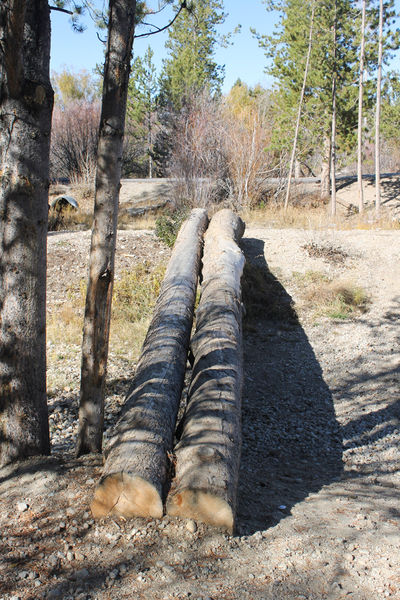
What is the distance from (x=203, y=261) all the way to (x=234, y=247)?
0.56m

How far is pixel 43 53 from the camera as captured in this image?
9.76 feet

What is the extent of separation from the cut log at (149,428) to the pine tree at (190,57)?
74.4 ft

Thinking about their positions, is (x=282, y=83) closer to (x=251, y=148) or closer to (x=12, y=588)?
(x=251, y=148)

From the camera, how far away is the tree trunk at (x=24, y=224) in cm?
293

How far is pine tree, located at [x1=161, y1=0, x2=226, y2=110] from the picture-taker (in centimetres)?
2592

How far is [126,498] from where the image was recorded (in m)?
2.75

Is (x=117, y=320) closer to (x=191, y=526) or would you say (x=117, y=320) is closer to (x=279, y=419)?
(x=279, y=419)

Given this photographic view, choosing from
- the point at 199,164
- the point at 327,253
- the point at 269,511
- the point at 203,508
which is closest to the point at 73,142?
the point at 199,164

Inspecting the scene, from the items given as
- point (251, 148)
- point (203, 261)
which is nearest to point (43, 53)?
point (203, 261)

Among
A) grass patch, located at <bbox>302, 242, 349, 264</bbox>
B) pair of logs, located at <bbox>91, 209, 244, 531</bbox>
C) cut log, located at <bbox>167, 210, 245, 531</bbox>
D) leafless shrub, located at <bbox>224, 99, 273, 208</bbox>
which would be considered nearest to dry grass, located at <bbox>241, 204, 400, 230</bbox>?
leafless shrub, located at <bbox>224, 99, 273, 208</bbox>

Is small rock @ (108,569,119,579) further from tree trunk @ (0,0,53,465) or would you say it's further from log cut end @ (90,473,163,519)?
tree trunk @ (0,0,53,465)

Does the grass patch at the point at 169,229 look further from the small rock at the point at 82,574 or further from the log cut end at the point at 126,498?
the small rock at the point at 82,574

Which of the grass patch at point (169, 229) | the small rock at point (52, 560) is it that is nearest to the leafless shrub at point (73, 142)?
the grass patch at point (169, 229)

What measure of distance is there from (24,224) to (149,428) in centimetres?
142
